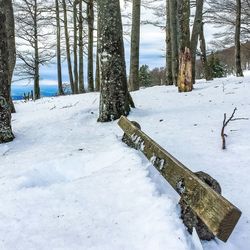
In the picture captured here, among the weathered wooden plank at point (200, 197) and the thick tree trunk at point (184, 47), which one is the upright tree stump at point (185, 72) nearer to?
the thick tree trunk at point (184, 47)

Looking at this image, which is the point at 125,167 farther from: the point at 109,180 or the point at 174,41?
the point at 174,41

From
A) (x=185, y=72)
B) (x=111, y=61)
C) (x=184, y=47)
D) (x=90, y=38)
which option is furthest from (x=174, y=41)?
(x=111, y=61)

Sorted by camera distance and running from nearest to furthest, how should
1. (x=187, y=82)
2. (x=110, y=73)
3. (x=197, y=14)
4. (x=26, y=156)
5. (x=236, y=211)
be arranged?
1. (x=236, y=211)
2. (x=26, y=156)
3. (x=110, y=73)
4. (x=187, y=82)
5. (x=197, y=14)

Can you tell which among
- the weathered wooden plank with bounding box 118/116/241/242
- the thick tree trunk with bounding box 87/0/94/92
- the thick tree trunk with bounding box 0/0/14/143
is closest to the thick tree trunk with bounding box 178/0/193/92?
the thick tree trunk with bounding box 0/0/14/143

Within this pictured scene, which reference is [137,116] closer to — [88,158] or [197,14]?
[88,158]

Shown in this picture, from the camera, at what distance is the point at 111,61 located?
8180 mm

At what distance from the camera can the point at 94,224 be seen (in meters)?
3.67

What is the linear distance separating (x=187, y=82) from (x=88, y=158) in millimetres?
6544

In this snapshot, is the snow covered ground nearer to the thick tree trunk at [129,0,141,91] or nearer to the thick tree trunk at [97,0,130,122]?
the thick tree trunk at [97,0,130,122]

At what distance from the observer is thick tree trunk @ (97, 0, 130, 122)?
8.11 metres

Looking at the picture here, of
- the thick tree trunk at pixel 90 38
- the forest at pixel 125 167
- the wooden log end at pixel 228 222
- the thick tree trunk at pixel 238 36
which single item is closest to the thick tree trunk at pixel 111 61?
the forest at pixel 125 167

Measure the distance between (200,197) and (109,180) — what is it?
1899mm

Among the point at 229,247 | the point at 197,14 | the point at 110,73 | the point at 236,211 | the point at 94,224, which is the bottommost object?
the point at 229,247

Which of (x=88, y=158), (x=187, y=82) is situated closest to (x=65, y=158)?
(x=88, y=158)
